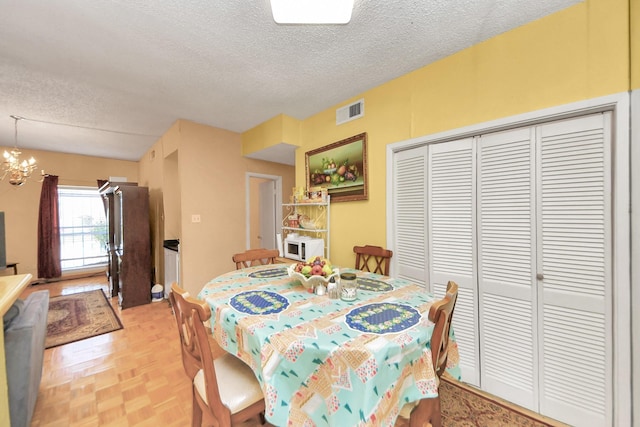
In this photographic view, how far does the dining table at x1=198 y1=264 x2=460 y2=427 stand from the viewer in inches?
34.1

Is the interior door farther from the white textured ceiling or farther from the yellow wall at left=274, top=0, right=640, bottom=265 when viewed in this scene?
the yellow wall at left=274, top=0, right=640, bottom=265

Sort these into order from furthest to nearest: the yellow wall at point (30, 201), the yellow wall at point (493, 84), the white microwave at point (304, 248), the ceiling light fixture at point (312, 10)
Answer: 1. the yellow wall at point (30, 201)
2. the white microwave at point (304, 248)
3. the yellow wall at point (493, 84)
4. the ceiling light fixture at point (312, 10)

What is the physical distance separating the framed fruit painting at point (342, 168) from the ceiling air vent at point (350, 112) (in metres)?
0.22

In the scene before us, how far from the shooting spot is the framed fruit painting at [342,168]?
98.2 inches

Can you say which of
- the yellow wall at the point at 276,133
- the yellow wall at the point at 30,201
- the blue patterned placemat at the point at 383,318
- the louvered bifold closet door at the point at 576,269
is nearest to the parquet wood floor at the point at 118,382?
the blue patterned placemat at the point at 383,318

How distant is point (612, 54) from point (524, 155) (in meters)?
0.62

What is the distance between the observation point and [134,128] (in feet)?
11.4

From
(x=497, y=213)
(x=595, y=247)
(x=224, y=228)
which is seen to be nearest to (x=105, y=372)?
(x=224, y=228)

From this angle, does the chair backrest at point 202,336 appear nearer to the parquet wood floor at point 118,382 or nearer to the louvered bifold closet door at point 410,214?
the parquet wood floor at point 118,382

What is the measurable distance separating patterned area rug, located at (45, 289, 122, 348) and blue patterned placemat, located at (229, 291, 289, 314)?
2.54 m

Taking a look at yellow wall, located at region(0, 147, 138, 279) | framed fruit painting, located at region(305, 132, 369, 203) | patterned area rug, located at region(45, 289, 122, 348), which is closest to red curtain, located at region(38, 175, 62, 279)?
yellow wall, located at region(0, 147, 138, 279)

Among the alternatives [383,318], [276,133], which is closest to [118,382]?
[383,318]

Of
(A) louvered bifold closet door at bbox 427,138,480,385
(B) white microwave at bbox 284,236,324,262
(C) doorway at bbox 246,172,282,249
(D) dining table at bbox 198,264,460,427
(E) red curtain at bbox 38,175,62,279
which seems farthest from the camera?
(E) red curtain at bbox 38,175,62,279

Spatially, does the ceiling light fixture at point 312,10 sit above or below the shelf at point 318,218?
above
